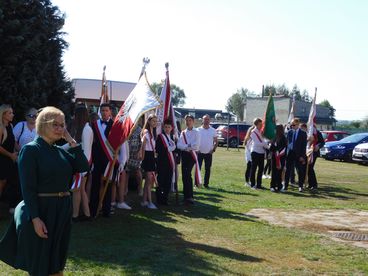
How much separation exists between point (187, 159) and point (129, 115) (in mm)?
2630

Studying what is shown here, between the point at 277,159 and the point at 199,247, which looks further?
the point at 277,159

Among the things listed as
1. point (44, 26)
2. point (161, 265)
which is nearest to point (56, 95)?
point (44, 26)

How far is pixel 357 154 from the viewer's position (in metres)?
26.1

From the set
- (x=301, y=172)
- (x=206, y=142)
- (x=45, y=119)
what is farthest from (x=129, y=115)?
(x=301, y=172)

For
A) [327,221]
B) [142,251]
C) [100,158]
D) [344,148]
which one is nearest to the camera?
[142,251]

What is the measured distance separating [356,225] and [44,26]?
23.0ft

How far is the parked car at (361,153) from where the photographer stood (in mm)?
25672

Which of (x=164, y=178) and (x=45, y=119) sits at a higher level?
(x=45, y=119)

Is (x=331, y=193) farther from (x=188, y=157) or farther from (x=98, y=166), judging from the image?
(x=98, y=166)

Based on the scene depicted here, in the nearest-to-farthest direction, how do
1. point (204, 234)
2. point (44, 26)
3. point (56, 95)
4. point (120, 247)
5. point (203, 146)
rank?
point (120, 247) < point (204, 234) < point (44, 26) < point (56, 95) < point (203, 146)

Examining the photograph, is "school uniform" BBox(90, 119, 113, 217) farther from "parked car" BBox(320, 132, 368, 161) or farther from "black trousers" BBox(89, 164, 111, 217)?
"parked car" BBox(320, 132, 368, 161)

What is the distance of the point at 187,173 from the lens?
34.8 feet

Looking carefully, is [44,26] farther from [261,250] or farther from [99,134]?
[261,250]

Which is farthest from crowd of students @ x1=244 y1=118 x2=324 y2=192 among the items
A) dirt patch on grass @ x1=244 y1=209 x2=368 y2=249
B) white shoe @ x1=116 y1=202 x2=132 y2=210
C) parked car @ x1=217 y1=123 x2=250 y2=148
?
parked car @ x1=217 y1=123 x2=250 y2=148
